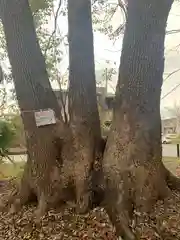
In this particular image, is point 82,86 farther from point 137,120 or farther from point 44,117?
point 137,120

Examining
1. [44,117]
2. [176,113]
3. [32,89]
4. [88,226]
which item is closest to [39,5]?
[32,89]

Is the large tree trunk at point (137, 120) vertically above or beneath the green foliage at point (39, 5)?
beneath

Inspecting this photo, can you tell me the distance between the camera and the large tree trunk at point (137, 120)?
354 cm

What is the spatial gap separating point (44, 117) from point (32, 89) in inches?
12.5

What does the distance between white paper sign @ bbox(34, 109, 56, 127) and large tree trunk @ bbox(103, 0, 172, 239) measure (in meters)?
0.66

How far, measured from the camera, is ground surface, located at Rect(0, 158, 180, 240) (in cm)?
351

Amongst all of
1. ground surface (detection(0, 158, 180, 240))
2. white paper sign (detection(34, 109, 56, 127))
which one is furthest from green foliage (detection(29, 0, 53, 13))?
ground surface (detection(0, 158, 180, 240))

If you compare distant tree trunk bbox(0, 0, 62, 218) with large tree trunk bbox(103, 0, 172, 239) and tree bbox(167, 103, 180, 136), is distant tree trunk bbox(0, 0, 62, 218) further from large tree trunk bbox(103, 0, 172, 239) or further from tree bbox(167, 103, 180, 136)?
tree bbox(167, 103, 180, 136)

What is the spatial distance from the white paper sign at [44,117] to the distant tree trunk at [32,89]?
47 mm

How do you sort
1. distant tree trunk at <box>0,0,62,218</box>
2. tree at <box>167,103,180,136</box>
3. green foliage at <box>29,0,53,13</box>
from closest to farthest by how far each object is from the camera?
distant tree trunk at <box>0,0,62,218</box>, green foliage at <box>29,0,53,13</box>, tree at <box>167,103,180,136</box>

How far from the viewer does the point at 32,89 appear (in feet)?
12.8

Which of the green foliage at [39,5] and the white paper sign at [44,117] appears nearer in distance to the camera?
the white paper sign at [44,117]

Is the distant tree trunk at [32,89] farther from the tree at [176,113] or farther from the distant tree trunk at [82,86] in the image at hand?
the tree at [176,113]

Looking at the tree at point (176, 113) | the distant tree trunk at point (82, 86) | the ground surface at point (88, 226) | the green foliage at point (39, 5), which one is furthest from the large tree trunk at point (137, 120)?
the tree at point (176, 113)
